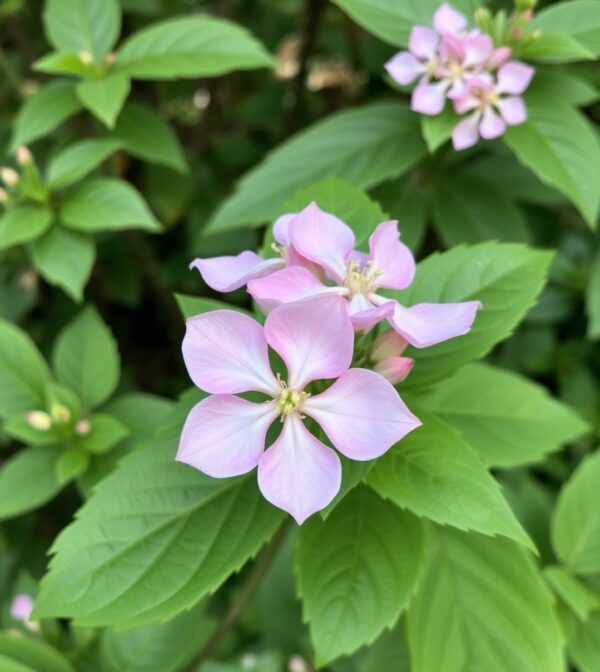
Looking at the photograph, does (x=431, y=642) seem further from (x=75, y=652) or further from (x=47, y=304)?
(x=47, y=304)

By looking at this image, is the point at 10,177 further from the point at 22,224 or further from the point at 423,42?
the point at 423,42

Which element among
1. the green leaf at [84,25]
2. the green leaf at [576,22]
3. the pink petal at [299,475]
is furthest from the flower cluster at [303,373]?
the green leaf at [84,25]

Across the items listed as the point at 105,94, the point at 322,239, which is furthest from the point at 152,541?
the point at 105,94

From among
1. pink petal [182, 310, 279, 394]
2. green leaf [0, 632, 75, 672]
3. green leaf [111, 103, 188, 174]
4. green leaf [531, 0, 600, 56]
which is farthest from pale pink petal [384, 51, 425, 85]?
green leaf [0, 632, 75, 672]

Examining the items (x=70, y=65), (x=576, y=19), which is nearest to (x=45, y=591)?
(x=70, y=65)

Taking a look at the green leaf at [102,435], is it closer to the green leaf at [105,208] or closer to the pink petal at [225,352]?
the green leaf at [105,208]
